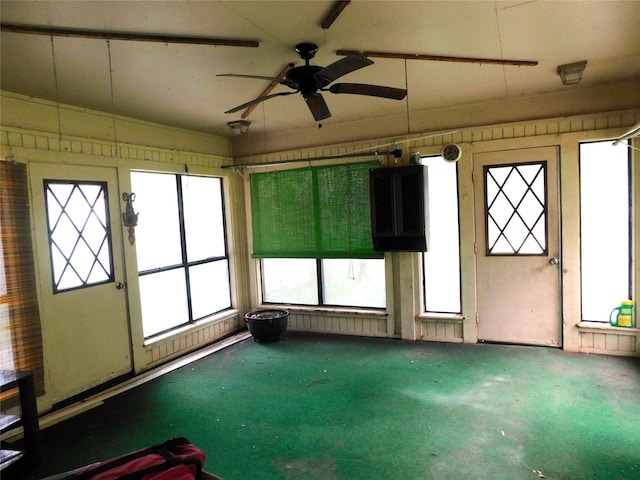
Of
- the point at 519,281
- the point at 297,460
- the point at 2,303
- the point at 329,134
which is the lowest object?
the point at 297,460

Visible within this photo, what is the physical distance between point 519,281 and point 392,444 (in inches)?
99.5

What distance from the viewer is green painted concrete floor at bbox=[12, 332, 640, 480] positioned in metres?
2.46

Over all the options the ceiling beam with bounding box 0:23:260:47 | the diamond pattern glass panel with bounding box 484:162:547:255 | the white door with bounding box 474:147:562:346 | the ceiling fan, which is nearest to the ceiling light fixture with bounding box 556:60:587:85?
the white door with bounding box 474:147:562:346

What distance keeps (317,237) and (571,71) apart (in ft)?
10.3

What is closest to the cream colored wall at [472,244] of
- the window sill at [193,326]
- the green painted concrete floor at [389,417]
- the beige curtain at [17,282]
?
the green painted concrete floor at [389,417]

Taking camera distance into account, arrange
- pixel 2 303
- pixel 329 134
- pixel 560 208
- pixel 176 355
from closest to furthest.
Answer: pixel 2 303 < pixel 560 208 < pixel 176 355 < pixel 329 134

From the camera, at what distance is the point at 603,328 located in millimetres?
3975

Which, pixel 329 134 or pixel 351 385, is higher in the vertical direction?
pixel 329 134

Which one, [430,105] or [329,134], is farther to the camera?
[329,134]

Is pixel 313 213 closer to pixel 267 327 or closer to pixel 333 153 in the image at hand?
pixel 333 153

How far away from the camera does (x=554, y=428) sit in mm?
2770

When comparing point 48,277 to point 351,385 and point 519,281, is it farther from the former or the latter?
point 519,281

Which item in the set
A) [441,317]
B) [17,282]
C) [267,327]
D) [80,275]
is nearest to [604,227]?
[441,317]

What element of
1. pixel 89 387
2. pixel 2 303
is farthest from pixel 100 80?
pixel 89 387
